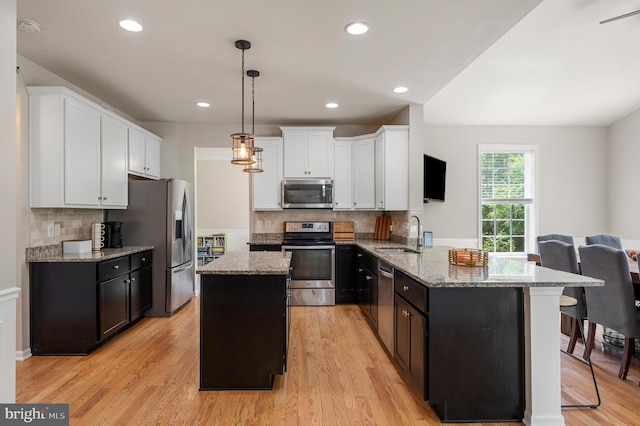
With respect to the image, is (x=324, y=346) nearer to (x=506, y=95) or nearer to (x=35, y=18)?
(x=35, y=18)

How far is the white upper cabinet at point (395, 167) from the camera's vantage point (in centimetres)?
457

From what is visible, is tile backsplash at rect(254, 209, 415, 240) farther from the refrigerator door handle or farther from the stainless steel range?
the refrigerator door handle

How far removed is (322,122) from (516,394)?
4.19 metres

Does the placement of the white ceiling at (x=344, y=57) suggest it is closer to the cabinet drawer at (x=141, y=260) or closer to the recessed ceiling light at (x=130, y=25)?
the recessed ceiling light at (x=130, y=25)

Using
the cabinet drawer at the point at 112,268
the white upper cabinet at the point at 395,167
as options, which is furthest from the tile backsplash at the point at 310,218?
the cabinet drawer at the point at 112,268

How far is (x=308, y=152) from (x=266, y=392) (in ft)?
10.9

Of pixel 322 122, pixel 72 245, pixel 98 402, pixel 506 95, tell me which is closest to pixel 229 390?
pixel 98 402

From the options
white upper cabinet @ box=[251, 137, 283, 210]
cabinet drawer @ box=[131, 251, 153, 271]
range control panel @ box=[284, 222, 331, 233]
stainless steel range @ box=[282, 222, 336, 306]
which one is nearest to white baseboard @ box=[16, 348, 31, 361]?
A: cabinet drawer @ box=[131, 251, 153, 271]

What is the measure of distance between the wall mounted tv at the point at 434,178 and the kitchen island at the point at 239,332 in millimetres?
3435

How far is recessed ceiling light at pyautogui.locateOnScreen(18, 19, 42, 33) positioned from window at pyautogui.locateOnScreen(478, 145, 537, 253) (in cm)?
556

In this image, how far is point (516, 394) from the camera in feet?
6.82

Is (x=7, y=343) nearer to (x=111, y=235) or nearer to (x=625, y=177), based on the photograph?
(x=111, y=235)

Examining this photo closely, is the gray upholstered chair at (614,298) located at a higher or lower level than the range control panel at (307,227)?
lower

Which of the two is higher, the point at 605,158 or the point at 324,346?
the point at 605,158
